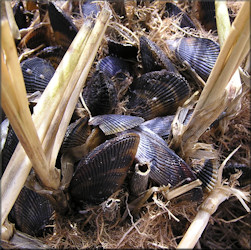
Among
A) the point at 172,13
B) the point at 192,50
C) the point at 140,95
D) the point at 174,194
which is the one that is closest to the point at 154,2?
the point at 172,13

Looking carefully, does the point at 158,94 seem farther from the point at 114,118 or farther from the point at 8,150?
the point at 8,150

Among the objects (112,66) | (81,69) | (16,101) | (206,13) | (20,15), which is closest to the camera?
(16,101)

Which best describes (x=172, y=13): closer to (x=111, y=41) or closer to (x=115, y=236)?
(x=111, y=41)

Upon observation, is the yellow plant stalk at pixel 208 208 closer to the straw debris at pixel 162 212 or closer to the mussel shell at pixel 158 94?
the straw debris at pixel 162 212

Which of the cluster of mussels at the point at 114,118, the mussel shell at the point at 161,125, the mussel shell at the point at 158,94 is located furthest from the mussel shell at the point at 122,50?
the mussel shell at the point at 161,125

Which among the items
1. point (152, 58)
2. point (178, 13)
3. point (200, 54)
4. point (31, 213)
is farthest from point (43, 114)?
point (178, 13)
